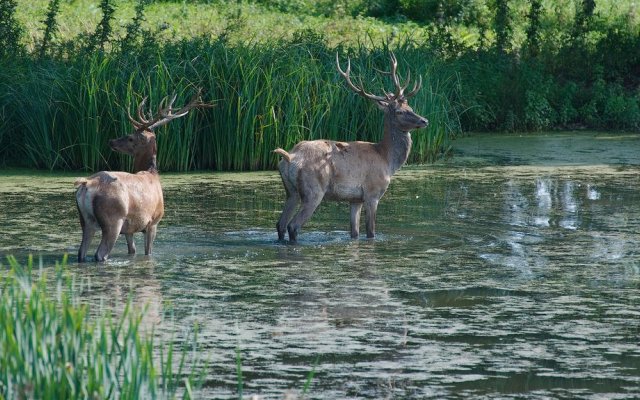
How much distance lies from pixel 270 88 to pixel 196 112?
1052 mm

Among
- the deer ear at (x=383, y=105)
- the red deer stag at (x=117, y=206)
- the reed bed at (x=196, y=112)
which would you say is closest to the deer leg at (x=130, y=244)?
the red deer stag at (x=117, y=206)

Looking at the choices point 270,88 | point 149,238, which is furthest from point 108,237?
point 270,88

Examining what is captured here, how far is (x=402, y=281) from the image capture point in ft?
31.6

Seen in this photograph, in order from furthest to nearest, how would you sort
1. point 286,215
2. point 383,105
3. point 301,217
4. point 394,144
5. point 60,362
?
point 383,105 → point 394,144 → point 286,215 → point 301,217 → point 60,362

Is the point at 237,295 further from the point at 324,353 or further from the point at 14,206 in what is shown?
the point at 14,206

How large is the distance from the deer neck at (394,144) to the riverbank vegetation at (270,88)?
3803 millimetres

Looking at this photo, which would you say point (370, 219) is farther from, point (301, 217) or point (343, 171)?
point (301, 217)

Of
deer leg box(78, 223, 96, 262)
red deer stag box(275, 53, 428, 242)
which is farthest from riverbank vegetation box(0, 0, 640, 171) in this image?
deer leg box(78, 223, 96, 262)

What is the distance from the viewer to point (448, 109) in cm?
1859

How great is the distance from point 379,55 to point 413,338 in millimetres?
10785

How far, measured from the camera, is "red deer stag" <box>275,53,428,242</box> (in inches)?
453

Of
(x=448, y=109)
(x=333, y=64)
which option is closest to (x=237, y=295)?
(x=333, y=64)

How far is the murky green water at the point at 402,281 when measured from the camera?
696 cm

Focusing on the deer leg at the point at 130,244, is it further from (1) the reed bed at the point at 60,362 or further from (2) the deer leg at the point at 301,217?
(1) the reed bed at the point at 60,362
